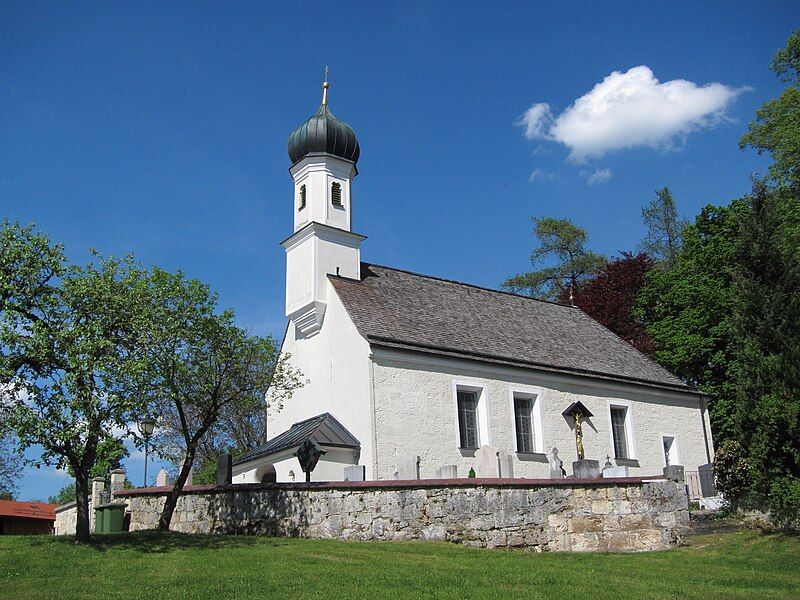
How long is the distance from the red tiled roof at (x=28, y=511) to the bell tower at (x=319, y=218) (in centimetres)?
1609

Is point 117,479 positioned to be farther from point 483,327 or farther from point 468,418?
point 483,327

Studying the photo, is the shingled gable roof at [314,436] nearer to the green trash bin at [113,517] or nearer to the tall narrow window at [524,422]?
the green trash bin at [113,517]

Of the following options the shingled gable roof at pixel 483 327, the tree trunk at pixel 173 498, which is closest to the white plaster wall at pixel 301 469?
the shingled gable roof at pixel 483 327

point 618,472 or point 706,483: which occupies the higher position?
point 618,472

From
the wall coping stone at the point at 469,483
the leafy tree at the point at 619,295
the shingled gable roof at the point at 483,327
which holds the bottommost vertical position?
the wall coping stone at the point at 469,483

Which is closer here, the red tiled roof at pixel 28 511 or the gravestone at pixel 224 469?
the gravestone at pixel 224 469

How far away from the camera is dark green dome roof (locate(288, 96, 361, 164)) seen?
3045cm

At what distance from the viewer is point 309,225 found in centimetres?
2895

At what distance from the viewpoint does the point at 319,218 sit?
2959 cm

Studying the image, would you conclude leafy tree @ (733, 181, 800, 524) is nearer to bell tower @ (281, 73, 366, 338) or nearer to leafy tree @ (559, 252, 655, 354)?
bell tower @ (281, 73, 366, 338)

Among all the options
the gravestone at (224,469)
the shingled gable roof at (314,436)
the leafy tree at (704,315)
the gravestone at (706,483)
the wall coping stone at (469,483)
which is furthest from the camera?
the leafy tree at (704,315)

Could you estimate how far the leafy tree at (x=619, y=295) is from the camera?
4322 cm

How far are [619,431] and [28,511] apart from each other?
26.4m

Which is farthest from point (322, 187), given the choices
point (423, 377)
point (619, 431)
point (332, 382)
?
point (619, 431)
